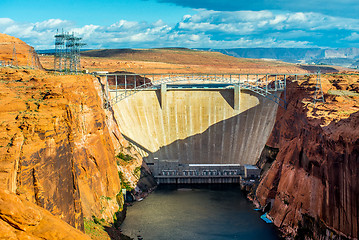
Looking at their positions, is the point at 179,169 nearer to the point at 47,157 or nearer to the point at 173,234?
the point at 173,234

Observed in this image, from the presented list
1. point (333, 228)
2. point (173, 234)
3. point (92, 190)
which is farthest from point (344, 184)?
point (92, 190)

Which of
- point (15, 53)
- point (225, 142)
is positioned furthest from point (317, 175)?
point (15, 53)

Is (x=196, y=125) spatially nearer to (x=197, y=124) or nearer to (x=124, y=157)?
(x=197, y=124)

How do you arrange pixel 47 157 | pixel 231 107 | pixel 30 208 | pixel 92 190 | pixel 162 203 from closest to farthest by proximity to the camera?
pixel 30 208 → pixel 47 157 → pixel 92 190 → pixel 162 203 → pixel 231 107

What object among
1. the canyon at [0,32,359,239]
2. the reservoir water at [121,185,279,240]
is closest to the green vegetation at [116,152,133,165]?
the canyon at [0,32,359,239]

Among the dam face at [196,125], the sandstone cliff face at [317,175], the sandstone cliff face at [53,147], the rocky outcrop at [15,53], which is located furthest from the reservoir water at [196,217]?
the rocky outcrop at [15,53]

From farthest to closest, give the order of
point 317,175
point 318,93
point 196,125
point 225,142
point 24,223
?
point 196,125 < point 225,142 < point 318,93 < point 317,175 < point 24,223
